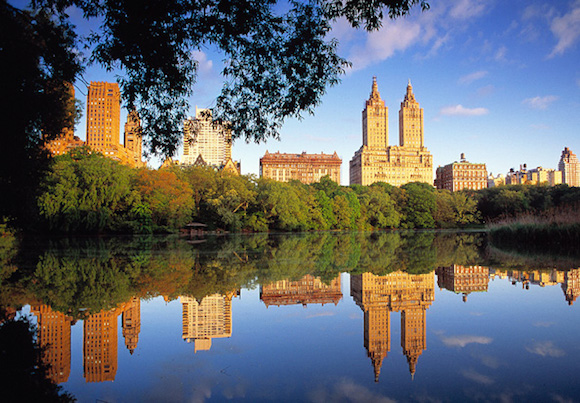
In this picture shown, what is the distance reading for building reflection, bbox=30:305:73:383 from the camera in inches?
145

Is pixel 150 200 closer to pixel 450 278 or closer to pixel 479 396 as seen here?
pixel 450 278

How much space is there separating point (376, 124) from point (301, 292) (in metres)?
139

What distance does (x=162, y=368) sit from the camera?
3762 mm

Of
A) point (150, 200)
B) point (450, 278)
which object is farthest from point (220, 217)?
point (450, 278)

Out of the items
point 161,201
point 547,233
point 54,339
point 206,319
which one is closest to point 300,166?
point 161,201

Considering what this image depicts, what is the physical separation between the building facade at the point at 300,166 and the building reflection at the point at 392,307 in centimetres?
11986

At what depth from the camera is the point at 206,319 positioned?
202 inches

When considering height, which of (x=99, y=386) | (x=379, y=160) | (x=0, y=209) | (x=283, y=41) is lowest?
(x=99, y=386)

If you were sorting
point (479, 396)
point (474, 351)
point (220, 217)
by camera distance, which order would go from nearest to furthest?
point (479, 396)
point (474, 351)
point (220, 217)

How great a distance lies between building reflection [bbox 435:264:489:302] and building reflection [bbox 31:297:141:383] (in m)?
5.26

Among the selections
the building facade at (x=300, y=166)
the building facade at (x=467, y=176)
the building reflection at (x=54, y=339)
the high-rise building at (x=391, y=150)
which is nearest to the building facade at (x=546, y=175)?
the building facade at (x=467, y=176)

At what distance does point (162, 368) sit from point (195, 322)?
1.51 meters

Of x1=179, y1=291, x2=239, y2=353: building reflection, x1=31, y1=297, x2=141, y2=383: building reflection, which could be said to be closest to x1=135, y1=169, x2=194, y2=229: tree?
x1=179, y1=291, x2=239, y2=353: building reflection

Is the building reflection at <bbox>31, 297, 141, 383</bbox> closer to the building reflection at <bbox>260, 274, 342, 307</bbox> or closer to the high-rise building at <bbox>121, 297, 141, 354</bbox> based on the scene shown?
the high-rise building at <bbox>121, 297, 141, 354</bbox>
